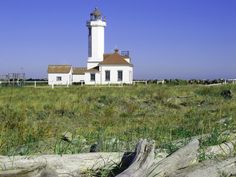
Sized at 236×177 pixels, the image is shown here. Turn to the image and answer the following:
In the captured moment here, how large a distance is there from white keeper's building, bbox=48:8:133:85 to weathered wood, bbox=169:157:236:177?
47621 millimetres

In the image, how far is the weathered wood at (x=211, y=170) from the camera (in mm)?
4465

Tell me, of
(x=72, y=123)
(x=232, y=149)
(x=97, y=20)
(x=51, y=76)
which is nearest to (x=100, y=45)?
(x=97, y=20)

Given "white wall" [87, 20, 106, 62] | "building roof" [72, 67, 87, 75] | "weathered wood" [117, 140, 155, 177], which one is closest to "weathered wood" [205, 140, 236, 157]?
"weathered wood" [117, 140, 155, 177]

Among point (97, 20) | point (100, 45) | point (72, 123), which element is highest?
point (97, 20)

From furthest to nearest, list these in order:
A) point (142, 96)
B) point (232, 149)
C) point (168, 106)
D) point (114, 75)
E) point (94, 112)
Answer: point (114, 75)
point (142, 96)
point (168, 106)
point (94, 112)
point (232, 149)

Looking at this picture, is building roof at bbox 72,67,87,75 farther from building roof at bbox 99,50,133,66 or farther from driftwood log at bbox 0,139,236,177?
driftwood log at bbox 0,139,236,177

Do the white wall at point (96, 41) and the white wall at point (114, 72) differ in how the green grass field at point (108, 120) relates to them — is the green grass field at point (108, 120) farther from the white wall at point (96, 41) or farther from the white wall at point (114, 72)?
the white wall at point (96, 41)

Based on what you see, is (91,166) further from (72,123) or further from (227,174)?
(72,123)

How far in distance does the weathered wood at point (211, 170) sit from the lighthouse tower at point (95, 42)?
49080 millimetres

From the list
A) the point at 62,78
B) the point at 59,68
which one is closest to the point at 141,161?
the point at 62,78

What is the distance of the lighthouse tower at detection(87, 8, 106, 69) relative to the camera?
53781mm

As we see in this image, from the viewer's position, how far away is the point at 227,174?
485 cm

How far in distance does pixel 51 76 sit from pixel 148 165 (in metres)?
50.5

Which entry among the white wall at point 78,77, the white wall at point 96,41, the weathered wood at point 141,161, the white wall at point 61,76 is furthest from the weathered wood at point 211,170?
the white wall at point 78,77
